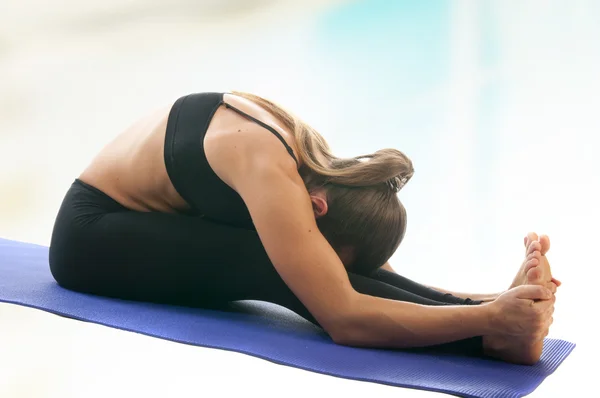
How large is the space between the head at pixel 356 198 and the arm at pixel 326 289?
0.13 meters

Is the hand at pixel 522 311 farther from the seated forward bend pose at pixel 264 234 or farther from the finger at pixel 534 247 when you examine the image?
the finger at pixel 534 247

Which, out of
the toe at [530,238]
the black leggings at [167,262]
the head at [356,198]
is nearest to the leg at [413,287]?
the black leggings at [167,262]

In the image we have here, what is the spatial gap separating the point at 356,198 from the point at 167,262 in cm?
52

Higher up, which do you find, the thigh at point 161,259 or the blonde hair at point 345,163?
the blonde hair at point 345,163

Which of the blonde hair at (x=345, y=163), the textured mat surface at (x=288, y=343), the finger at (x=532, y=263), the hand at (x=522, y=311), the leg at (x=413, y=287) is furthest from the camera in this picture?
the leg at (x=413, y=287)

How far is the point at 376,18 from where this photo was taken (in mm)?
3955

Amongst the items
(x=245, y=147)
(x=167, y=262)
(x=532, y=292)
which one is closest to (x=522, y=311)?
(x=532, y=292)

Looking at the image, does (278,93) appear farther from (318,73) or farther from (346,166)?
(346,166)

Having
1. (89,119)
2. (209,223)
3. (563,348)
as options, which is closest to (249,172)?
(209,223)

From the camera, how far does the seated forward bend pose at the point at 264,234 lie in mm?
1456

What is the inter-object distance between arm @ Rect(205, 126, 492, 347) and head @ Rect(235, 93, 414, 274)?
13cm

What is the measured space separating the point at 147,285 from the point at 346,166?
0.62m

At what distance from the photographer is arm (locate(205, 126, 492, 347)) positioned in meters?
1.45

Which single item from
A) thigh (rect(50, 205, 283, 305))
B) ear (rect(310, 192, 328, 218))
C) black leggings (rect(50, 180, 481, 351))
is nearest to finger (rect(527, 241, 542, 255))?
black leggings (rect(50, 180, 481, 351))
